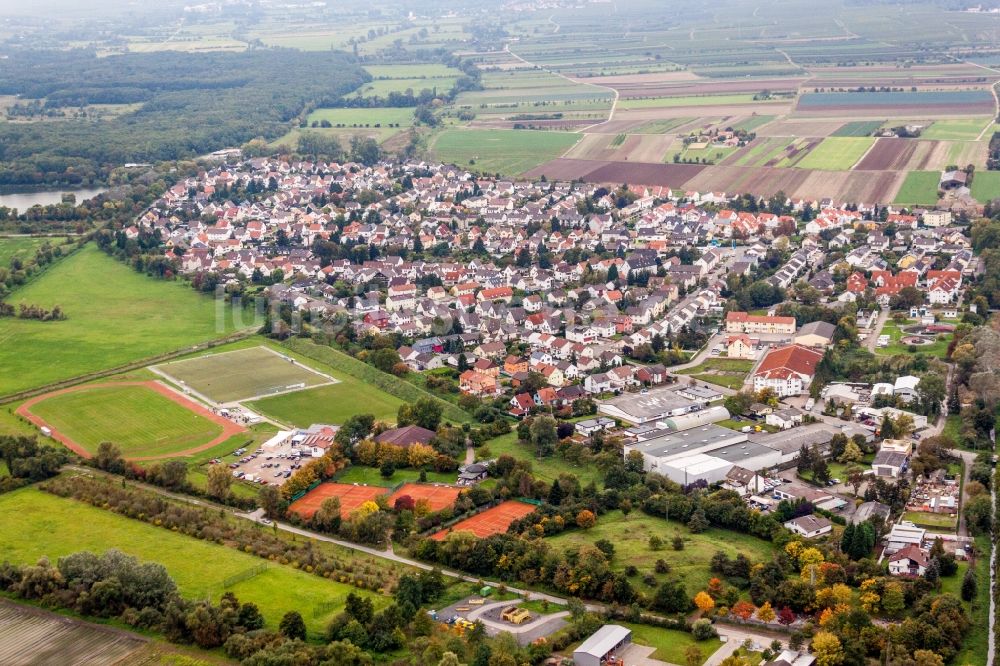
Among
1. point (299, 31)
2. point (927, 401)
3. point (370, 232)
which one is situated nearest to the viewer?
point (927, 401)

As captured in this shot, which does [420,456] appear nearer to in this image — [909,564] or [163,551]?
[163,551]

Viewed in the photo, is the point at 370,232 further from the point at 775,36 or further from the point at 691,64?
the point at 775,36

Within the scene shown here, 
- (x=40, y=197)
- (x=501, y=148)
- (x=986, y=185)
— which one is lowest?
(x=40, y=197)

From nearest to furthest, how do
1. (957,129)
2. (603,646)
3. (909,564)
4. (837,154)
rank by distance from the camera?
(603,646) < (909,564) < (837,154) < (957,129)

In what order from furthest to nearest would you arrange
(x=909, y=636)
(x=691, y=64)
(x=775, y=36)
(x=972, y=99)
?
(x=775, y=36) < (x=691, y=64) < (x=972, y=99) < (x=909, y=636)

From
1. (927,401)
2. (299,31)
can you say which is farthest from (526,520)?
(299,31)

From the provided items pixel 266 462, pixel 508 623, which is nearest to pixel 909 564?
pixel 508 623
